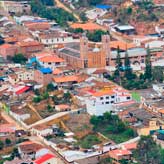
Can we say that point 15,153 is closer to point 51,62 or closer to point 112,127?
point 112,127

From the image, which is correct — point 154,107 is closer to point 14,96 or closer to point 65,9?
point 14,96

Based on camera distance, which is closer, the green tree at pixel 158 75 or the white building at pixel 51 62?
the green tree at pixel 158 75

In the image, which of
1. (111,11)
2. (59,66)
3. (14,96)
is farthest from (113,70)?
(111,11)

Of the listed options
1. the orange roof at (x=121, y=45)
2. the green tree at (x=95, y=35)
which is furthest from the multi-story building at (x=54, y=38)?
the orange roof at (x=121, y=45)

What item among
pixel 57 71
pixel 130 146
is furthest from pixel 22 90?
pixel 130 146

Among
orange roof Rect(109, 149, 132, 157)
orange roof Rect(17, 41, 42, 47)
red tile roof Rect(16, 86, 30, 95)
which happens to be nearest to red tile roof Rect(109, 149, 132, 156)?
orange roof Rect(109, 149, 132, 157)

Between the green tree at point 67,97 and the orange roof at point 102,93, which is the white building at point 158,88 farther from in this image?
the green tree at point 67,97
